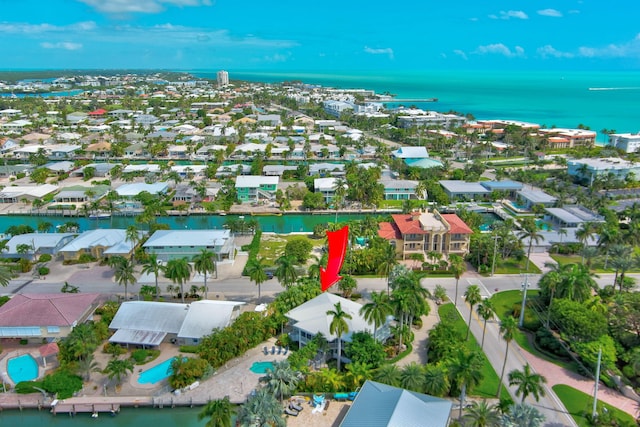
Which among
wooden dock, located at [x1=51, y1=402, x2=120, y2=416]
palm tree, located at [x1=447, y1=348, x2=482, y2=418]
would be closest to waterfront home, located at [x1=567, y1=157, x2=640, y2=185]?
palm tree, located at [x1=447, y1=348, x2=482, y2=418]

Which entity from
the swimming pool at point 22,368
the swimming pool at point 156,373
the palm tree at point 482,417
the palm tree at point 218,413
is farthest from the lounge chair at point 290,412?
the swimming pool at point 22,368

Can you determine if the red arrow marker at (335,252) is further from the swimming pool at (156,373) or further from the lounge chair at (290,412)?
the swimming pool at (156,373)

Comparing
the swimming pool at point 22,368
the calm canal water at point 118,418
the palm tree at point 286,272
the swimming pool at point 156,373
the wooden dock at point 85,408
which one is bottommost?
the calm canal water at point 118,418

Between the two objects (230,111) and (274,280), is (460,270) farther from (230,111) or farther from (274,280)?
(230,111)

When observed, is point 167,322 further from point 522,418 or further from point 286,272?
point 522,418

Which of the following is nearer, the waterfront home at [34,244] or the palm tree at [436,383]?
the palm tree at [436,383]

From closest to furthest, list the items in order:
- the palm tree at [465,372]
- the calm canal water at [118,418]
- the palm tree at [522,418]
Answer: the palm tree at [522,418]
the palm tree at [465,372]
the calm canal water at [118,418]

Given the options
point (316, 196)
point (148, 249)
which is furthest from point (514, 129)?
point (148, 249)
